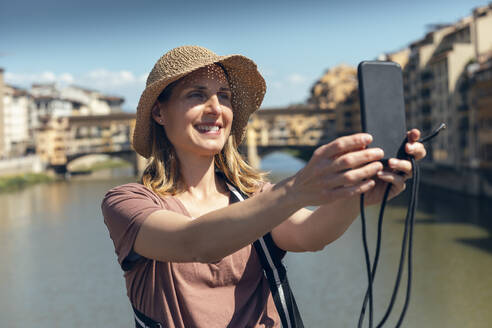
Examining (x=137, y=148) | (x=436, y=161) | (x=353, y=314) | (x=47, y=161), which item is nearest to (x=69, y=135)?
(x=47, y=161)

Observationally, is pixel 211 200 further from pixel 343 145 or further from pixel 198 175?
pixel 343 145

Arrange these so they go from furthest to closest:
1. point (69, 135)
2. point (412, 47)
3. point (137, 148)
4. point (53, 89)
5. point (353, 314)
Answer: point (53, 89) → point (69, 135) → point (412, 47) → point (353, 314) → point (137, 148)

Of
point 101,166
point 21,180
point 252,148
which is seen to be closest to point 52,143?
point 21,180

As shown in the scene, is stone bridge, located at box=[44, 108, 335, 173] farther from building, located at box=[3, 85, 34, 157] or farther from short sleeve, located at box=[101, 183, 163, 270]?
short sleeve, located at box=[101, 183, 163, 270]

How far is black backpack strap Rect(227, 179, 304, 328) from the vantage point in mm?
1363

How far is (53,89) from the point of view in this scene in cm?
5234

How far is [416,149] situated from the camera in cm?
96

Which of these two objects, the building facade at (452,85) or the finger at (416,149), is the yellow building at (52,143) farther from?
the finger at (416,149)

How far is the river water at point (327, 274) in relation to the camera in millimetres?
9312

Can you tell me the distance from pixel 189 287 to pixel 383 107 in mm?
622

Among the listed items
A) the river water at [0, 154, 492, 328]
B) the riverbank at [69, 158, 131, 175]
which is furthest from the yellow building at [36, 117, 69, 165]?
the river water at [0, 154, 492, 328]

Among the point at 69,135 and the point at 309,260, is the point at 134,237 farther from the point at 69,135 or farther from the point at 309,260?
the point at 69,135

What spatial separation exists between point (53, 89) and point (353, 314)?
48.4 metres

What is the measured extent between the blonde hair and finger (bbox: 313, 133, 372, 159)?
23.6 inches
